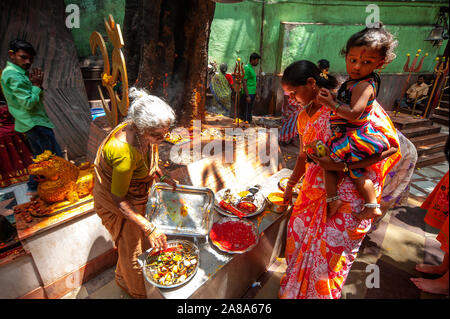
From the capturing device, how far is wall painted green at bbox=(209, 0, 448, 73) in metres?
8.73

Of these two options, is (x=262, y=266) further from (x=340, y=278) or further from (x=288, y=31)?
(x=288, y=31)

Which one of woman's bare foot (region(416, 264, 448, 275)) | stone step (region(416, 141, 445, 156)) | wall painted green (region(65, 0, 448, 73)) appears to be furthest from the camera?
wall painted green (region(65, 0, 448, 73))

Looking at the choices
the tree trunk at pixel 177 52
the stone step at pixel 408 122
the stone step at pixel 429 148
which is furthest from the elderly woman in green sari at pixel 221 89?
the stone step at pixel 429 148

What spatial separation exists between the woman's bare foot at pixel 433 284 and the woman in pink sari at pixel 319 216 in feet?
4.57

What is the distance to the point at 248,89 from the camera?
714 cm

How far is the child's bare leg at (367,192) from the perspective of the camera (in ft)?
5.62

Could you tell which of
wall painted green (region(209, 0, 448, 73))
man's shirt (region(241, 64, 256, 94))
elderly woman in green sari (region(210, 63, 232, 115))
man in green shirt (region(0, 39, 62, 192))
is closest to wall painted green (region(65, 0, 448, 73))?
wall painted green (region(209, 0, 448, 73))

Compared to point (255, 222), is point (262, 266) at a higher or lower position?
lower

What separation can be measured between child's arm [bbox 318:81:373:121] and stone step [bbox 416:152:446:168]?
6219mm

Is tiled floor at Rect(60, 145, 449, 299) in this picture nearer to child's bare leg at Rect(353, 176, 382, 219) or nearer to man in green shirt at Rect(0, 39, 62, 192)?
child's bare leg at Rect(353, 176, 382, 219)

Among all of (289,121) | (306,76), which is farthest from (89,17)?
(306,76)

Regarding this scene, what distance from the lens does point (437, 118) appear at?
28.1ft
